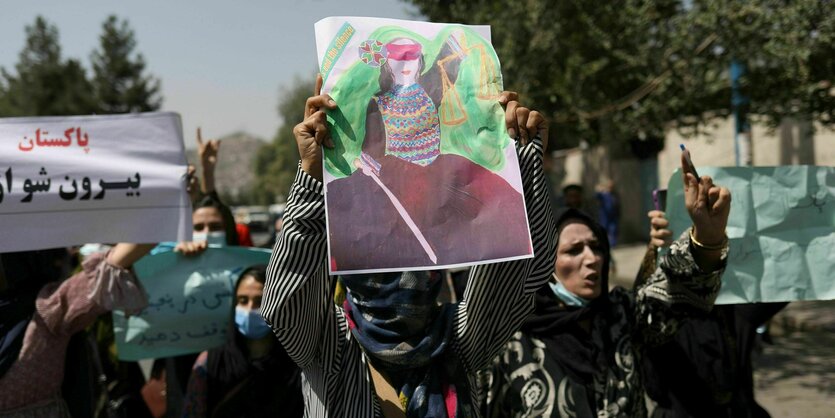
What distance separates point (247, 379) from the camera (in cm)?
331

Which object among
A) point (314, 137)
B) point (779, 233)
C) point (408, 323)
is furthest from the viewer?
point (779, 233)

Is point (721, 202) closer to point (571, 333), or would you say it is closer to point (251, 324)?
point (571, 333)

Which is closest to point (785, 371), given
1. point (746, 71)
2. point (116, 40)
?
point (746, 71)

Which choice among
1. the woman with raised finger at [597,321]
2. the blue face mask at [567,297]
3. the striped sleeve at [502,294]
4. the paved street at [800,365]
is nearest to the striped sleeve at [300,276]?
the striped sleeve at [502,294]

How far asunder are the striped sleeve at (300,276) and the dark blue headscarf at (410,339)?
121 millimetres

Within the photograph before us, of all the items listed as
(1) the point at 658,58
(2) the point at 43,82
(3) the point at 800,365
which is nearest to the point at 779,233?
(1) the point at 658,58

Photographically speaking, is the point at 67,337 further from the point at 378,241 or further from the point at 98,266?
the point at 378,241

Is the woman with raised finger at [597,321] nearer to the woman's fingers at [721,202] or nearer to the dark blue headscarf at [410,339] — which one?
the woman's fingers at [721,202]

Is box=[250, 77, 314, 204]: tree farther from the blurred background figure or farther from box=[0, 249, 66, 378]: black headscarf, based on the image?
box=[0, 249, 66, 378]: black headscarf

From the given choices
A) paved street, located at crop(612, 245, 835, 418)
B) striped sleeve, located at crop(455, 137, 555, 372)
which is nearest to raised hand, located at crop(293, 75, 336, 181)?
striped sleeve, located at crop(455, 137, 555, 372)

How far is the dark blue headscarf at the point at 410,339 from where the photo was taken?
212 centimetres

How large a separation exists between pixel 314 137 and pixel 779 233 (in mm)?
2154

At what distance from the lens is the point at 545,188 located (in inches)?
82.2

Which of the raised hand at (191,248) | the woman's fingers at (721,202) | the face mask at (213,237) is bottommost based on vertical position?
the raised hand at (191,248)
